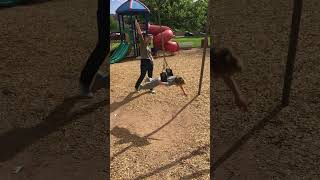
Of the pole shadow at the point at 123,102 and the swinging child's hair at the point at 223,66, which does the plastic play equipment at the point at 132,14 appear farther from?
the pole shadow at the point at 123,102

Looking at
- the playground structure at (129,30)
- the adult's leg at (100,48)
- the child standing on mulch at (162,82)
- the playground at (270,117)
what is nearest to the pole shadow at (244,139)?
the playground at (270,117)

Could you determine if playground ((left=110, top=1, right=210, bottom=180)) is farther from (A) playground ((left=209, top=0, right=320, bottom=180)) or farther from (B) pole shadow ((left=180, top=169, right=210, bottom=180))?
(A) playground ((left=209, top=0, right=320, bottom=180))

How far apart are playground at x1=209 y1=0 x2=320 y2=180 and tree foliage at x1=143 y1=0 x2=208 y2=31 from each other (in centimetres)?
2128

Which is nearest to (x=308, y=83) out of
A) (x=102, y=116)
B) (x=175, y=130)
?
(x=175, y=130)

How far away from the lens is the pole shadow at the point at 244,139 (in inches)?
208

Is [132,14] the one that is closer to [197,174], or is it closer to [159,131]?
[159,131]

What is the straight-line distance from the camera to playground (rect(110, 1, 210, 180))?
5.36 m

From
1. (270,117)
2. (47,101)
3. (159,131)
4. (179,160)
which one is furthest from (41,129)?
(270,117)

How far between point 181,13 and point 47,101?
2918 centimetres

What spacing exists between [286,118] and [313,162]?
1.64 m

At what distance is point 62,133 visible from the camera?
6746mm

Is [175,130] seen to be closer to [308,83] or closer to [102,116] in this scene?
[102,116]

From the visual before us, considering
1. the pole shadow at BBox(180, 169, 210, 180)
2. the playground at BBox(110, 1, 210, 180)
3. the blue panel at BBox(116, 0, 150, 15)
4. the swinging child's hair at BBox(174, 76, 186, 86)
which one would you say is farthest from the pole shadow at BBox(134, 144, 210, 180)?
the blue panel at BBox(116, 0, 150, 15)

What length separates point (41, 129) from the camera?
7.05 metres
